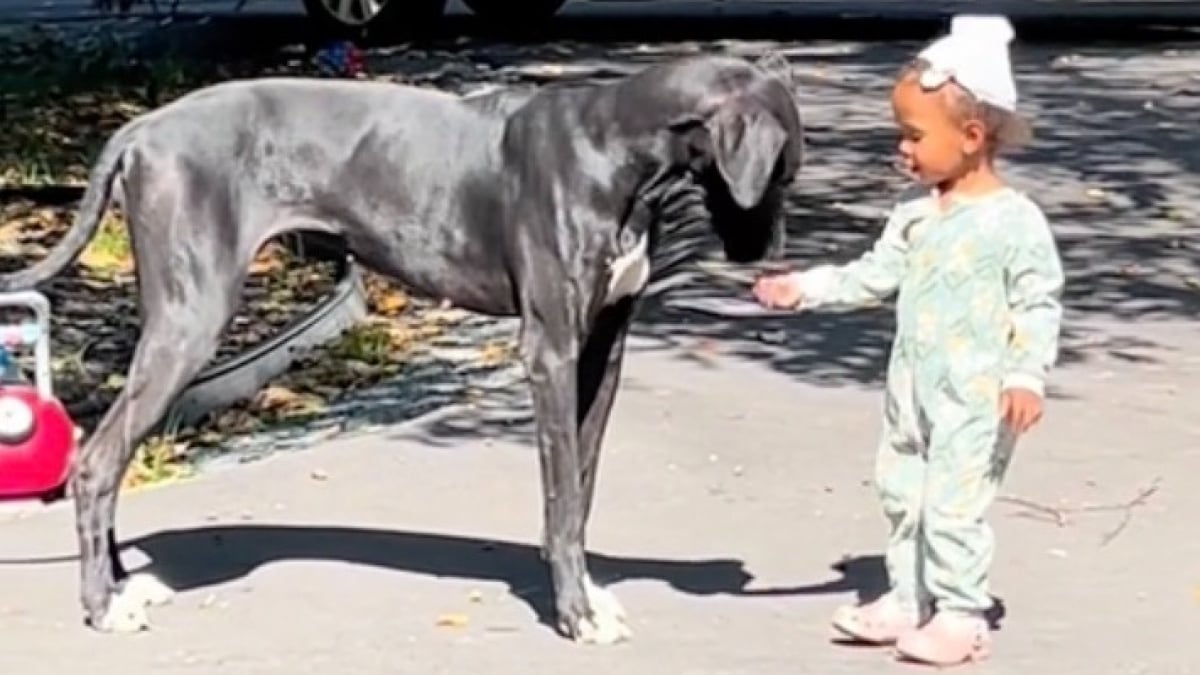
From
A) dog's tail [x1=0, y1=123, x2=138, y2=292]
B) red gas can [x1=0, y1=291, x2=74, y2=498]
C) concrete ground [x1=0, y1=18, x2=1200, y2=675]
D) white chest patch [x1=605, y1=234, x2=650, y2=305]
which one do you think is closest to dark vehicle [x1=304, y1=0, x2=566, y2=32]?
concrete ground [x1=0, y1=18, x2=1200, y2=675]

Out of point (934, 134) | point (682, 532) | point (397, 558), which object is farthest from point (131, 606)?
point (934, 134)

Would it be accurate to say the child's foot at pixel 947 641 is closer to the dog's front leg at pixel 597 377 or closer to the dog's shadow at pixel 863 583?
the dog's shadow at pixel 863 583

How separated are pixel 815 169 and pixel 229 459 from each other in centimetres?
599

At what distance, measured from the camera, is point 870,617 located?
623cm

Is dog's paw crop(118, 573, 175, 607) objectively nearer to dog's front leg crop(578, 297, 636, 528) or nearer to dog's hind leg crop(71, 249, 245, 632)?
dog's hind leg crop(71, 249, 245, 632)

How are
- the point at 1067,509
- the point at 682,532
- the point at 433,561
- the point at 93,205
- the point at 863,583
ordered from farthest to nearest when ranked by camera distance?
1. the point at 1067,509
2. the point at 682,532
3. the point at 433,561
4. the point at 863,583
5. the point at 93,205

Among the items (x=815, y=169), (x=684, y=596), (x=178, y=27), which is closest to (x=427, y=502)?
(x=684, y=596)

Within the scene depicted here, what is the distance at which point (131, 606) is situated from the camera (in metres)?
6.36

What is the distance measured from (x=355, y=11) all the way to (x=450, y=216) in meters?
13.6

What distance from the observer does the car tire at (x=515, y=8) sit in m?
21.2

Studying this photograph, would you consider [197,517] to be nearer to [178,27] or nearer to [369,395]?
[369,395]

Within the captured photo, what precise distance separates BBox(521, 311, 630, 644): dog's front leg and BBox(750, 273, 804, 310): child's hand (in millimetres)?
423

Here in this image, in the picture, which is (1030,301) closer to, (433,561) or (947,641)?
(947,641)

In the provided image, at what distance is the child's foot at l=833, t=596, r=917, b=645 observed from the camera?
6.20m
